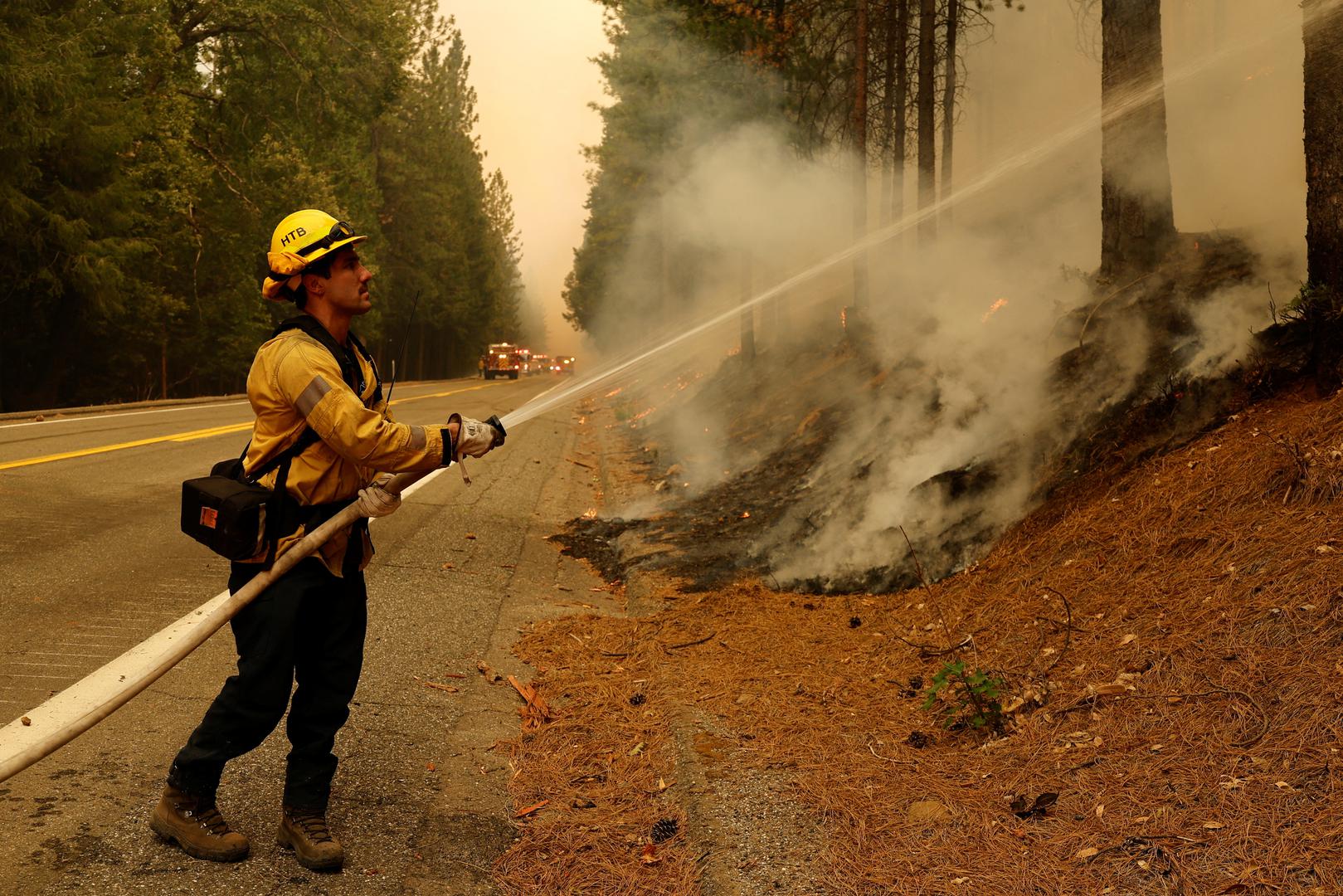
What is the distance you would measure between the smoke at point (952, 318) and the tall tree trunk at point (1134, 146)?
214 mm

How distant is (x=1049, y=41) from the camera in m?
39.7

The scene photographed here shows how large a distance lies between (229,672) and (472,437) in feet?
8.17

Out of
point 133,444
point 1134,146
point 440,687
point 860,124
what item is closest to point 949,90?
point 860,124

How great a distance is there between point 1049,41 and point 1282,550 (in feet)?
132

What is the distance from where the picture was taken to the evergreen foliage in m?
21.6

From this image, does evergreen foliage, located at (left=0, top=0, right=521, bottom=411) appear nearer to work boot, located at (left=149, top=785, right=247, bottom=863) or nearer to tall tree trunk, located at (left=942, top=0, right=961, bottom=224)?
tall tree trunk, located at (left=942, top=0, right=961, bottom=224)

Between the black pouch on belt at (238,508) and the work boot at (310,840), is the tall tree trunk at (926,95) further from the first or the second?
the work boot at (310,840)

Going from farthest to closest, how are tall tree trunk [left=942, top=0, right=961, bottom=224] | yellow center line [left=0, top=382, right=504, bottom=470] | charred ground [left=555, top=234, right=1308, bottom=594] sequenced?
tall tree trunk [left=942, top=0, right=961, bottom=224]
yellow center line [left=0, top=382, right=504, bottom=470]
charred ground [left=555, top=234, right=1308, bottom=594]

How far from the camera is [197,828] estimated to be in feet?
11.1

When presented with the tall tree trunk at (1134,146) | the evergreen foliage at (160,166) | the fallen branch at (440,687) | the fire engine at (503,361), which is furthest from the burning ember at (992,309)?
the fire engine at (503,361)

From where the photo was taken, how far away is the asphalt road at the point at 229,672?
11.2 feet

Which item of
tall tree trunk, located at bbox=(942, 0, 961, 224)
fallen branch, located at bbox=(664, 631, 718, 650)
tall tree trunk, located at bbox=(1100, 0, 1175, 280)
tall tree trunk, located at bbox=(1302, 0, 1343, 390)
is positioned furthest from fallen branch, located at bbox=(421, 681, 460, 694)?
tall tree trunk, located at bbox=(942, 0, 961, 224)

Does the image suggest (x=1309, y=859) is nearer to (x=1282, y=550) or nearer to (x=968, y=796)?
(x=968, y=796)

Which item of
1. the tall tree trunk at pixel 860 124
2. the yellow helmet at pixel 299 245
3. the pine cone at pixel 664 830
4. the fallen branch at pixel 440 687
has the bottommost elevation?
the fallen branch at pixel 440 687
